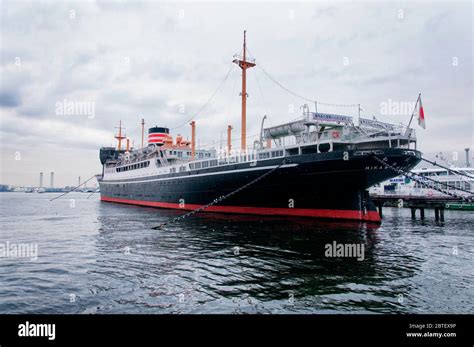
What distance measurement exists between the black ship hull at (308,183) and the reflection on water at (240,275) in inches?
236

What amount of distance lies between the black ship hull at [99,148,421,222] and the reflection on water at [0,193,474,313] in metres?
6.00

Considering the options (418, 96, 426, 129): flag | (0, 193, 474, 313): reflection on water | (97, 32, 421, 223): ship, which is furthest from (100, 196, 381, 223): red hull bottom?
(418, 96, 426, 129): flag

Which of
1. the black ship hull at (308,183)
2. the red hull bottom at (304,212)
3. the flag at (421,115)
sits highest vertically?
the flag at (421,115)

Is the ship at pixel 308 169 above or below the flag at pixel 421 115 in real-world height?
below

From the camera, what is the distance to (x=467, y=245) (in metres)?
19.0

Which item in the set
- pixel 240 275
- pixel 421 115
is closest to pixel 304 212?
pixel 421 115

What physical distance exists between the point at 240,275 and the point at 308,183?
17019 millimetres

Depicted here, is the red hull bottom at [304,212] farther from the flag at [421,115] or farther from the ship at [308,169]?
the flag at [421,115]

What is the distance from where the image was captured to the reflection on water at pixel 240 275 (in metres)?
9.28

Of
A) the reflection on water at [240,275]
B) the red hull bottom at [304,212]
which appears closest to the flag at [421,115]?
the reflection on water at [240,275]

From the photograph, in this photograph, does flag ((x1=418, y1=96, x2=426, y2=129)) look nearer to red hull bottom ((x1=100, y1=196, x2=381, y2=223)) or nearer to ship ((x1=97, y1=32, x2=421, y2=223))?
ship ((x1=97, y1=32, x2=421, y2=223))

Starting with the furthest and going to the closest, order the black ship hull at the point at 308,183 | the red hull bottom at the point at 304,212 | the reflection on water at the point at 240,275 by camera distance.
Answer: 1. the red hull bottom at the point at 304,212
2. the black ship hull at the point at 308,183
3. the reflection on water at the point at 240,275

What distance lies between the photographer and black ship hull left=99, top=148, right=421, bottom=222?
84.0ft
